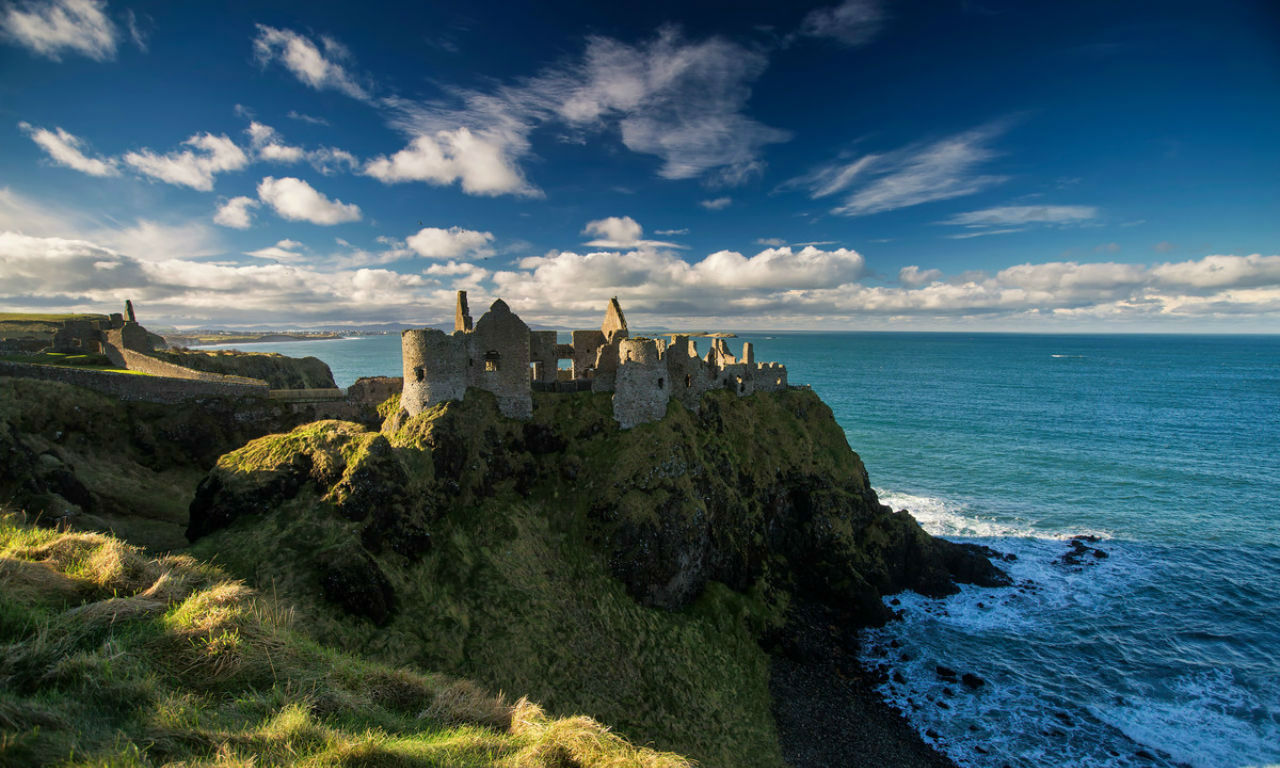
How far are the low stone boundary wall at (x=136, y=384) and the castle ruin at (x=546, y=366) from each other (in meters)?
15.7

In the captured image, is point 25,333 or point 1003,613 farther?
point 25,333

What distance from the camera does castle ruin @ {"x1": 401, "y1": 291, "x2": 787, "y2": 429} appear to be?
32188 mm

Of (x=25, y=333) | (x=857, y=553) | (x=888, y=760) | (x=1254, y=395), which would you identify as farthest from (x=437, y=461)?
(x=1254, y=395)

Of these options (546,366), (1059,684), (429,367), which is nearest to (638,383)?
(546,366)

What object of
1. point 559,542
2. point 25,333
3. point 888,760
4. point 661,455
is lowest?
point 888,760

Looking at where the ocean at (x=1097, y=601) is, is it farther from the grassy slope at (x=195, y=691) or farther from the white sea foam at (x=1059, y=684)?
the grassy slope at (x=195, y=691)

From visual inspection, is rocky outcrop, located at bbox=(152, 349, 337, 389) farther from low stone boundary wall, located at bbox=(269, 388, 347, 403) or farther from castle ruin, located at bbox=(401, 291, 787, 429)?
castle ruin, located at bbox=(401, 291, 787, 429)

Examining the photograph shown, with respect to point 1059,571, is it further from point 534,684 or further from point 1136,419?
point 1136,419

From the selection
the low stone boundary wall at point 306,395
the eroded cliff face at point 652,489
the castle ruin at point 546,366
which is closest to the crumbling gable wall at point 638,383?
the castle ruin at point 546,366

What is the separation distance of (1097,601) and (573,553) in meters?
42.5

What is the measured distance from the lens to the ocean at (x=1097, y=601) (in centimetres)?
2988

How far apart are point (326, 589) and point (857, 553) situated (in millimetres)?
37130

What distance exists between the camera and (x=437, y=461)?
29.9 m

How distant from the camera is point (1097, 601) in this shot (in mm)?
41344
